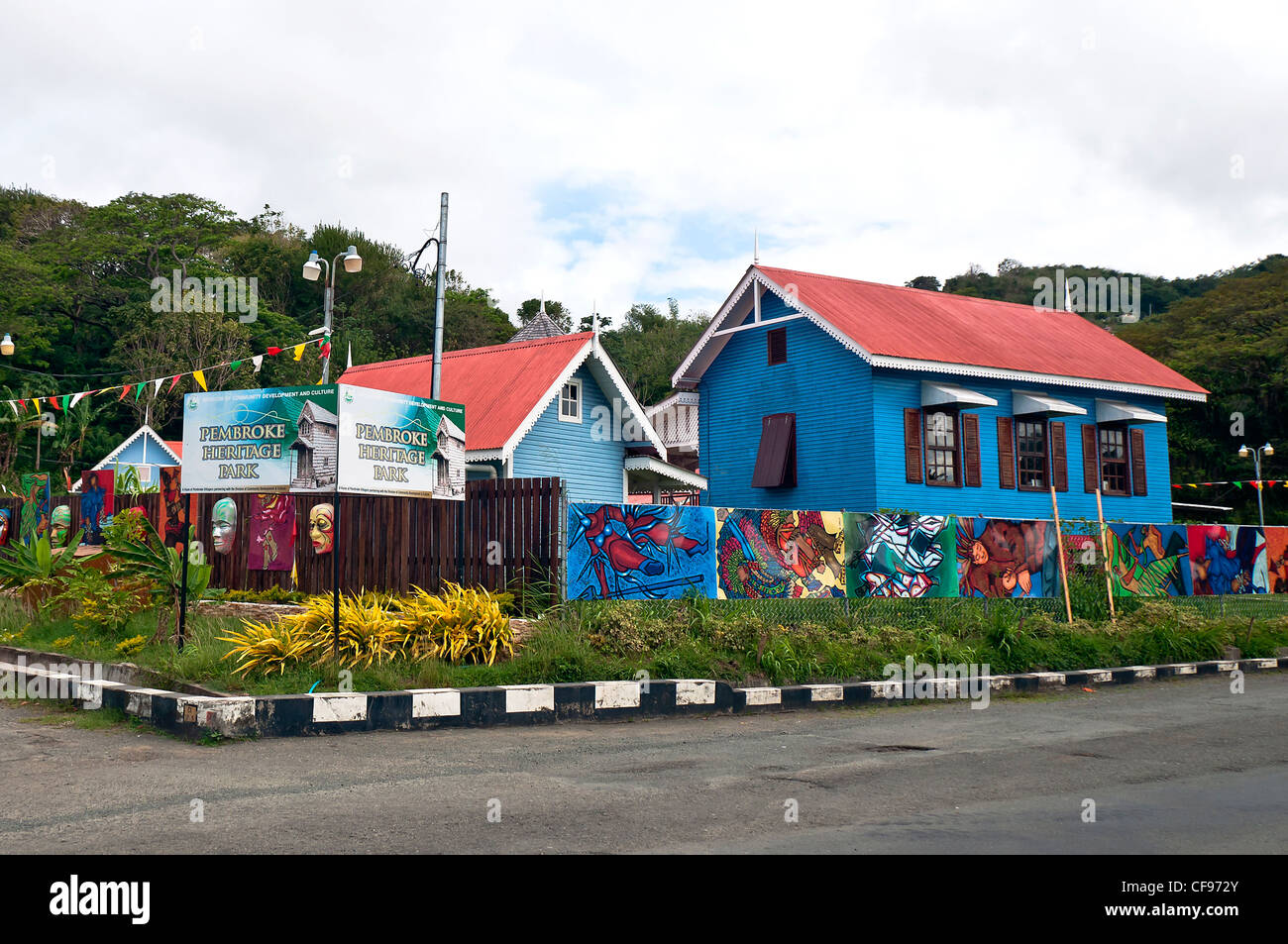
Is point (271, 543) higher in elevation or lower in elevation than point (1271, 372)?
lower

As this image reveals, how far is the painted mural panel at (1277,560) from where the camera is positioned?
20266 millimetres

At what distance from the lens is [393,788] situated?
690 cm

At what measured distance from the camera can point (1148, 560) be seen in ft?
59.0

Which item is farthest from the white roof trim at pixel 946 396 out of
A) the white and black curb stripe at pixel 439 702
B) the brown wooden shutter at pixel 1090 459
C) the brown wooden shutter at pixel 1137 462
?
the white and black curb stripe at pixel 439 702

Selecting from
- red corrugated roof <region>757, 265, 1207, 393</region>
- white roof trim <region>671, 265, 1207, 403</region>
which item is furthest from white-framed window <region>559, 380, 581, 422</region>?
red corrugated roof <region>757, 265, 1207, 393</region>

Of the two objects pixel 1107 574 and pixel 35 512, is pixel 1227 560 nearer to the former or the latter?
pixel 1107 574

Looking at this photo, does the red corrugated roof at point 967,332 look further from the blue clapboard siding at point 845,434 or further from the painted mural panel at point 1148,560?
the painted mural panel at point 1148,560

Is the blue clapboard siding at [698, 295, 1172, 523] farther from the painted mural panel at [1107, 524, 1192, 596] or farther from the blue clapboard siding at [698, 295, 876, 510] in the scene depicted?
the painted mural panel at [1107, 524, 1192, 596]

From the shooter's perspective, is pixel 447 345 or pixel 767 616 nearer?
pixel 767 616

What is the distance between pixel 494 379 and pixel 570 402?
190cm

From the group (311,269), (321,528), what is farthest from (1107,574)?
(311,269)

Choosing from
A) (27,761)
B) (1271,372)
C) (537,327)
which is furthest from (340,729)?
(1271,372)
